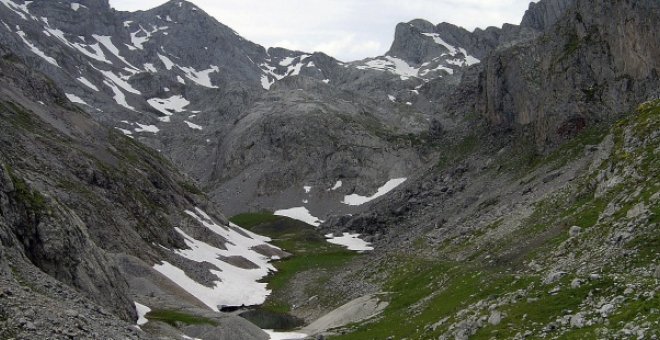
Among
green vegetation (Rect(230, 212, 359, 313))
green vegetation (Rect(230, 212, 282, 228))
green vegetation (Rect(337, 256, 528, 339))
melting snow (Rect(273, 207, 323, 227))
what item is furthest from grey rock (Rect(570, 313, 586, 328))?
melting snow (Rect(273, 207, 323, 227))

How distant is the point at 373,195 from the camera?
188 meters

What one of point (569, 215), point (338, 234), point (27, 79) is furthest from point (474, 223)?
point (27, 79)

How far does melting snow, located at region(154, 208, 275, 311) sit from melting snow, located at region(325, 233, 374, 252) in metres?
22.6

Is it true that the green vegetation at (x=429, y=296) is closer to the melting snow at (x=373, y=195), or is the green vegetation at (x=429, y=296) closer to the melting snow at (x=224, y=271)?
the melting snow at (x=224, y=271)

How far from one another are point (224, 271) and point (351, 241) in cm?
5494

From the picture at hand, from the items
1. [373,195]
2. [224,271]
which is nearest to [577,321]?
[224,271]

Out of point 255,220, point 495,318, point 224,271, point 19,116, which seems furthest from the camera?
point 255,220

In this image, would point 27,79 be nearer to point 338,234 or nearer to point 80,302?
point 338,234

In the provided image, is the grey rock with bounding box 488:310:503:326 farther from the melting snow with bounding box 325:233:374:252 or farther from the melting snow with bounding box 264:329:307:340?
the melting snow with bounding box 325:233:374:252

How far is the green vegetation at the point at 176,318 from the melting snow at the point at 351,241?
74.6m

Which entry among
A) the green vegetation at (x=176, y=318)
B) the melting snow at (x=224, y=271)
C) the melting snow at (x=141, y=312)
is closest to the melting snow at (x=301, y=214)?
the melting snow at (x=224, y=271)

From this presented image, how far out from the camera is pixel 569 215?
53375mm

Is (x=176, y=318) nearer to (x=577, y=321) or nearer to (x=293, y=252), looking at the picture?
(x=577, y=321)

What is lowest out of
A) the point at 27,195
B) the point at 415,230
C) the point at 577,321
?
the point at 577,321
